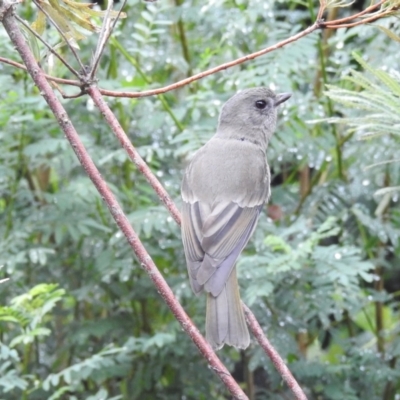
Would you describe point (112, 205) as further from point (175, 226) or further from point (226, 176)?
point (175, 226)

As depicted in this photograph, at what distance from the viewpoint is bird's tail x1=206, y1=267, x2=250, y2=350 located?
2047mm

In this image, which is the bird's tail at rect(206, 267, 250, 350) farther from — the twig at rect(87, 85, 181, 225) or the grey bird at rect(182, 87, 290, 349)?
the twig at rect(87, 85, 181, 225)

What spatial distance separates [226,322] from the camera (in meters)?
2.09

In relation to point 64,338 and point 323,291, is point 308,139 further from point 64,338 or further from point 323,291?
point 64,338

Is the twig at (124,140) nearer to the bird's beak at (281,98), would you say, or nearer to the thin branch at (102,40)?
the thin branch at (102,40)

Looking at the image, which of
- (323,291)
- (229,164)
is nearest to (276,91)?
(229,164)

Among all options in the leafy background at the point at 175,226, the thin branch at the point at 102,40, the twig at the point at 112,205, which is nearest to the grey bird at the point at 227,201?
the leafy background at the point at 175,226

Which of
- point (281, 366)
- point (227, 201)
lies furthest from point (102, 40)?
point (227, 201)

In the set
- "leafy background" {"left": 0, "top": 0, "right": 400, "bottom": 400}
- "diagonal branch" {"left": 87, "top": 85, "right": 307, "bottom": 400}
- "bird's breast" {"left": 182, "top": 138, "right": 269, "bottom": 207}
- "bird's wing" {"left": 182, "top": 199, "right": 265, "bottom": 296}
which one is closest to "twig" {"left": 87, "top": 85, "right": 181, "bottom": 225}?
"diagonal branch" {"left": 87, "top": 85, "right": 307, "bottom": 400}

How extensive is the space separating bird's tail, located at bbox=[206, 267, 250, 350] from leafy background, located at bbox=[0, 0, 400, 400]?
0.48 m

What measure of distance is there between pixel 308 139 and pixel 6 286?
140 cm

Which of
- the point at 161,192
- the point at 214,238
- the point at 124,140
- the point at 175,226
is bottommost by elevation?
the point at 175,226

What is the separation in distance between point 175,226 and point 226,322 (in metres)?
1.03

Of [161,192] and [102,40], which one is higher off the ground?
[102,40]
